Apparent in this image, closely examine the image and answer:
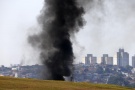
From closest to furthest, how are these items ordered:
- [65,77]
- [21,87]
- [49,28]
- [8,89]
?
[8,89], [21,87], [65,77], [49,28]

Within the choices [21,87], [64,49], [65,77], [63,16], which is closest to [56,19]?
[63,16]

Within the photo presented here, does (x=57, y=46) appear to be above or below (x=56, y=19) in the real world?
below

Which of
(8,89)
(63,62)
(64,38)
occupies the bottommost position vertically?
(8,89)

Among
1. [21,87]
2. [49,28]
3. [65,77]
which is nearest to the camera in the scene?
[21,87]

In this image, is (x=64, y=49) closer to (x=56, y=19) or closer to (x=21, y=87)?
(x=56, y=19)

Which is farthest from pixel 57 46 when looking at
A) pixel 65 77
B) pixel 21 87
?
pixel 21 87

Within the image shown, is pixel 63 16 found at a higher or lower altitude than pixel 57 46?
higher

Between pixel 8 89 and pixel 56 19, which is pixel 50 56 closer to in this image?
pixel 56 19

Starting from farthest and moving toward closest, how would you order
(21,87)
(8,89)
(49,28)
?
1. (49,28)
2. (21,87)
3. (8,89)

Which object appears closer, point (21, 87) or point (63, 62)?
point (21, 87)

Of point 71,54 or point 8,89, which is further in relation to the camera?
point 71,54
